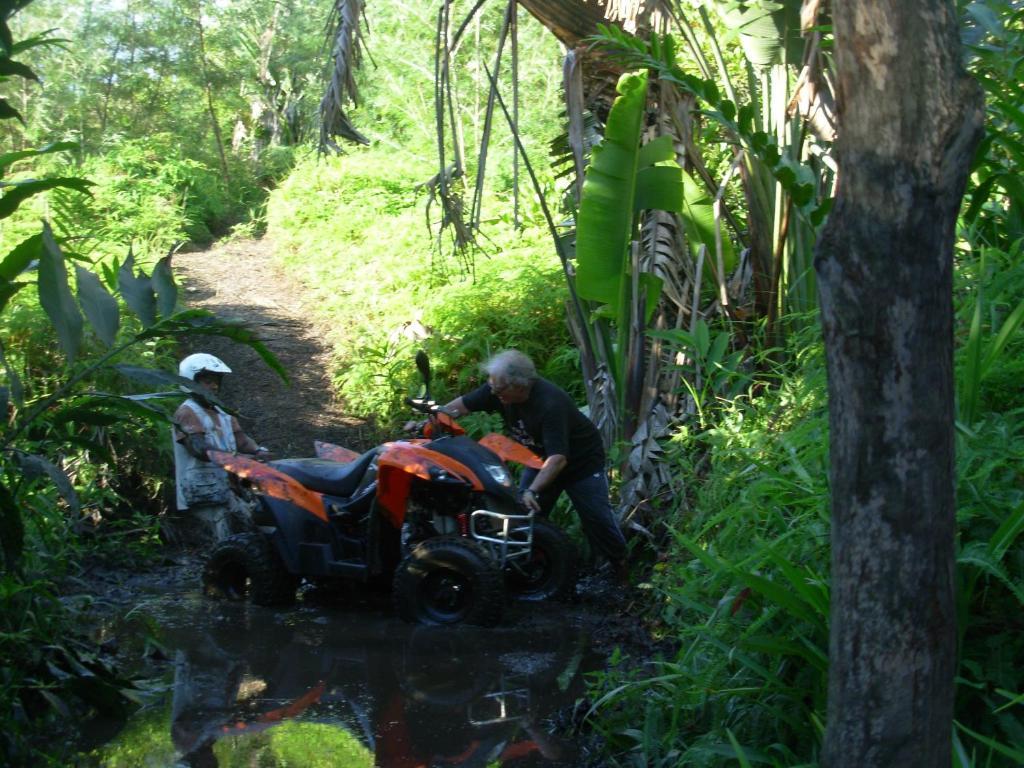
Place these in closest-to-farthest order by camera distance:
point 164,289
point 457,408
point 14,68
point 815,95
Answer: point 14,68, point 164,289, point 815,95, point 457,408

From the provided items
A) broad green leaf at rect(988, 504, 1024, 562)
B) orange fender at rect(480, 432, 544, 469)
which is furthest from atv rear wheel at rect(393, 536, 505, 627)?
broad green leaf at rect(988, 504, 1024, 562)

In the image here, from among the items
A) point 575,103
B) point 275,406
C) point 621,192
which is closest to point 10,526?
point 621,192

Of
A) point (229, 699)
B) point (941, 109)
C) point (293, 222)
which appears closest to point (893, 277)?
point (941, 109)

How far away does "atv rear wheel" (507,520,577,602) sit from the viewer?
8086 mm

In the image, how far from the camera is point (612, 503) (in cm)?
909

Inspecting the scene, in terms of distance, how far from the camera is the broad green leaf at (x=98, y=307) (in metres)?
5.19

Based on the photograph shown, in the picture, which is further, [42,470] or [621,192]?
[621,192]

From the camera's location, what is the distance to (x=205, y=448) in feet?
28.6

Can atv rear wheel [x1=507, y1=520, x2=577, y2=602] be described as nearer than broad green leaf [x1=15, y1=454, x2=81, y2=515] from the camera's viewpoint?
No

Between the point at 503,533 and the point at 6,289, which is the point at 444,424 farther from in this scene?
the point at 6,289

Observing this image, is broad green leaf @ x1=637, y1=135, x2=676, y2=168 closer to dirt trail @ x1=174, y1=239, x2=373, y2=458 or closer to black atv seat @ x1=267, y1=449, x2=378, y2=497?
black atv seat @ x1=267, y1=449, x2=378, y2=497

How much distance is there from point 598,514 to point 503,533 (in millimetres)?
851

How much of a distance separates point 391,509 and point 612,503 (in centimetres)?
207

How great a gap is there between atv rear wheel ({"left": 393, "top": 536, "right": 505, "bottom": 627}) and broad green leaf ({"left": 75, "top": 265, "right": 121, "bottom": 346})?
2688 millimetres
